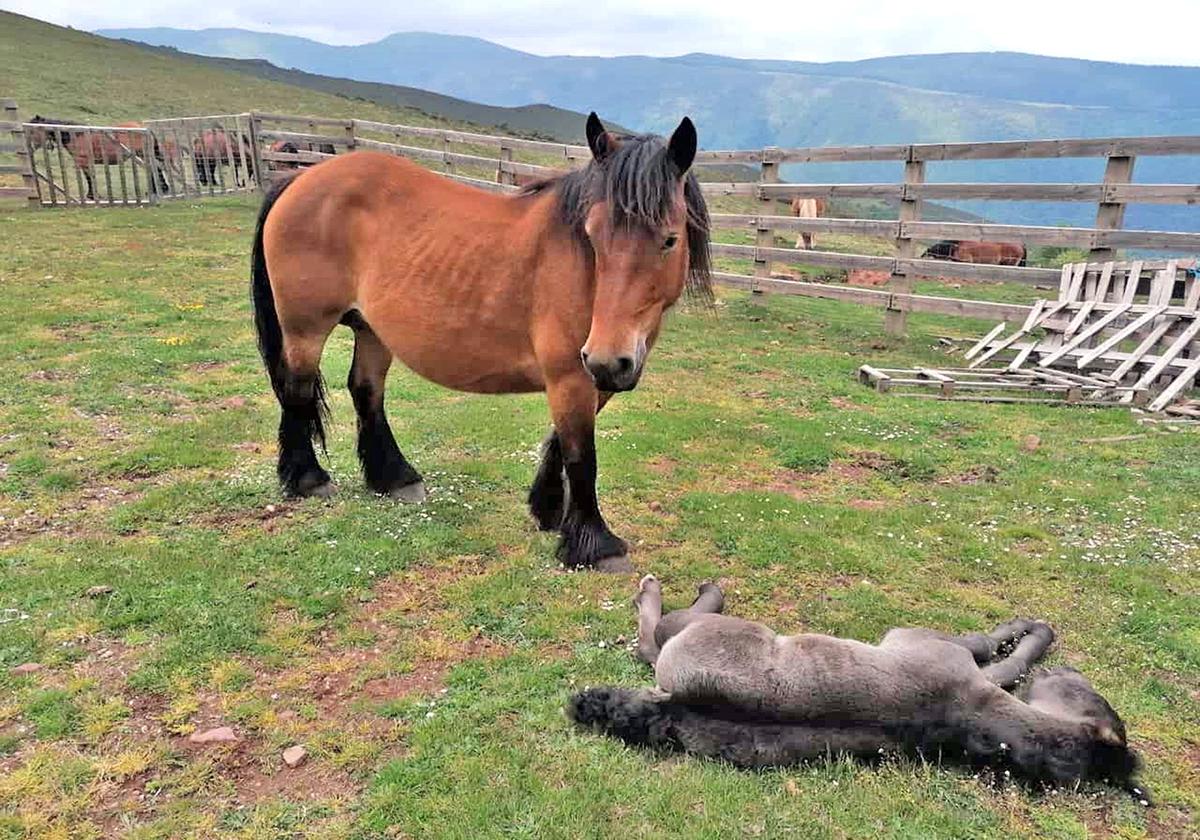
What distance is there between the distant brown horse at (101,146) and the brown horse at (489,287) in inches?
607

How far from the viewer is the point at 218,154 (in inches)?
733

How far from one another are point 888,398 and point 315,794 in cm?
692

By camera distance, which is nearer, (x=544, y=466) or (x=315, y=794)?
(x=315, y=794)

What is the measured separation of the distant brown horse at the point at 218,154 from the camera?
1866 centimetres

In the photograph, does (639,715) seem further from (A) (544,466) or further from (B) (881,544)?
(B) (881,544)

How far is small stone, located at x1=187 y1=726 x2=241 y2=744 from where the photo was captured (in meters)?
2.84

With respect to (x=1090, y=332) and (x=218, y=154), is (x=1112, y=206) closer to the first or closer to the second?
(x=1090, y=332)

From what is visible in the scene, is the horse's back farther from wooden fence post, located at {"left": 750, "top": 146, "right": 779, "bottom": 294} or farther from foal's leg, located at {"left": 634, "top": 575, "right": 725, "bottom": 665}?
wooden fence post, located at {"left": 750, "top": 146, "right": 779, "bottom": 294}

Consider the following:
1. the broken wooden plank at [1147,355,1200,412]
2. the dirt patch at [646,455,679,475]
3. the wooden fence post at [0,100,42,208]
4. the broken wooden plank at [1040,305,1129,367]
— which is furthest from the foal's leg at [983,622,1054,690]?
the wooden fence post at [0,100,42,208]

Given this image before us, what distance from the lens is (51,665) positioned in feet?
10.6

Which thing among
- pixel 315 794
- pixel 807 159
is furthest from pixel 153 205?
pixel 315 794

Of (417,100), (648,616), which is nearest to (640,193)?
(648,616)

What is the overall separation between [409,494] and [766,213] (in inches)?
381

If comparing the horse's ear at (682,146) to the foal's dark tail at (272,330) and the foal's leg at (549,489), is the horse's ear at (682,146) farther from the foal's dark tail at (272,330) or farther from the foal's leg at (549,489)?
the foal's dark tail at (272,330)
